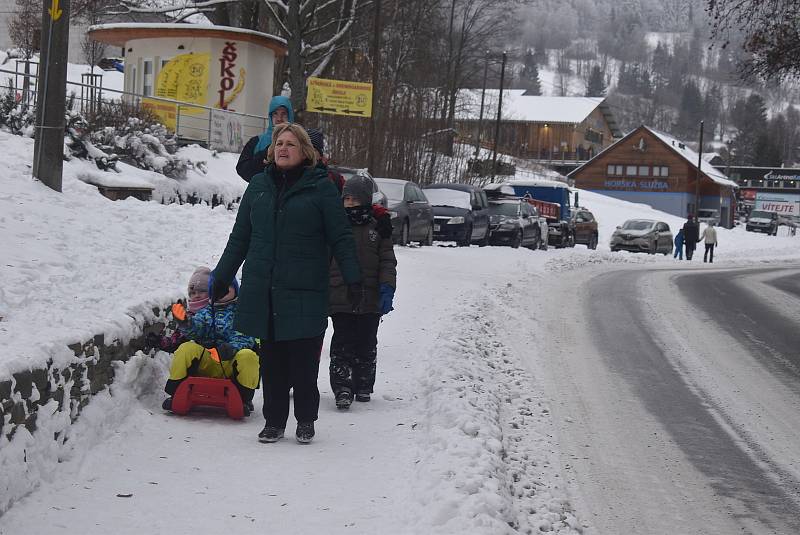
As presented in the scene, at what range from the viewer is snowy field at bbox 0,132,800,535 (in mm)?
5098

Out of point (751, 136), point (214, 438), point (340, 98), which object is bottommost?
point (214, 438)

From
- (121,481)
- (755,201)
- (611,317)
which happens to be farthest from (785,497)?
(755,201)

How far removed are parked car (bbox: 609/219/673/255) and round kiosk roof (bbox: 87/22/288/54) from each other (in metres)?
16.0

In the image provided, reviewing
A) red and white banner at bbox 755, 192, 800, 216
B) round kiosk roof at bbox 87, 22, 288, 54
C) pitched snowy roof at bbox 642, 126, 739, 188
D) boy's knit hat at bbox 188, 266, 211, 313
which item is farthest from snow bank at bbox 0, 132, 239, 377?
red and white banner at bbox 755, 192, 800, 216

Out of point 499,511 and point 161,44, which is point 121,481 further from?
point 161,44

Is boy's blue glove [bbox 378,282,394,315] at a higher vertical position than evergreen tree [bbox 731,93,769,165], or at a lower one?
lower

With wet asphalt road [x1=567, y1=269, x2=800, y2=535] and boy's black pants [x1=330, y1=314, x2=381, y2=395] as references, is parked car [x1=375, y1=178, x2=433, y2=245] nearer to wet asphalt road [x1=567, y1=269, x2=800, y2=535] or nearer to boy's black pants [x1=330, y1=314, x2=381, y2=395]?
wet asphalt road [x1=567, y1=269, x2=800, y2=535]

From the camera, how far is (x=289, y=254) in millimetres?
6211

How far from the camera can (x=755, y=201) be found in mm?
103125

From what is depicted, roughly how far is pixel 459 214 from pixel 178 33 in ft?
36.4

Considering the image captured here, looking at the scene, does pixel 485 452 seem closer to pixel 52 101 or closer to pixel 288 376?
pixel 288 376

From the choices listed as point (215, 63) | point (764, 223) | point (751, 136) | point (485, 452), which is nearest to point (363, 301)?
point (485, 452)

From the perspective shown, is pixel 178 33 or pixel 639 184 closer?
pixel 178 33

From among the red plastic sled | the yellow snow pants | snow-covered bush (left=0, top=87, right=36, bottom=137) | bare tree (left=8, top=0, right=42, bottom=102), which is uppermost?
bare tree (left=8, top=0, right=42, bottom=102)
